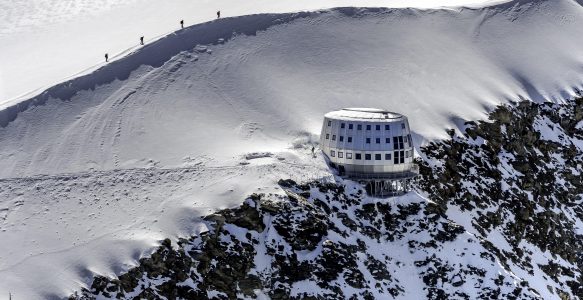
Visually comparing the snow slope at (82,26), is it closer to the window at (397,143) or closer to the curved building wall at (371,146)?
the curved building wall at (371,146)

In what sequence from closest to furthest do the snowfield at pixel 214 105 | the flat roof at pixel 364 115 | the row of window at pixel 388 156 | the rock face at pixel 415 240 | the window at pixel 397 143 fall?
the rock face at pixel 415 240 < the snowfield at pixel 214 105 < the row of window at pixel 388 156 < the window at pixel 397 143 < the flat roof at pixel 364 115

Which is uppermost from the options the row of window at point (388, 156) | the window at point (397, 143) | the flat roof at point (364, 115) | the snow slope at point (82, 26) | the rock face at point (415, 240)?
the snow slope at point (82, 26)

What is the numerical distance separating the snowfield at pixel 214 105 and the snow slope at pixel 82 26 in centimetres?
91

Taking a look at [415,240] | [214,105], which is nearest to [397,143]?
[415,240]

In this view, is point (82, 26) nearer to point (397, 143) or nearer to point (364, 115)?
point (364, 115)

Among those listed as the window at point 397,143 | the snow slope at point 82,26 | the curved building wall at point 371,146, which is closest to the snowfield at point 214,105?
the snow slope at point 82,26

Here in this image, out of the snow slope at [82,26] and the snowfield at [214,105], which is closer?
the snowfield at [214,105]

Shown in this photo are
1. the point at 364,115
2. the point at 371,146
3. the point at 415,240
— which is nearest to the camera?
the point at 415,240

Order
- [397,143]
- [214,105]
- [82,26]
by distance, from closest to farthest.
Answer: [397,143] < [214,105] < [82,26]

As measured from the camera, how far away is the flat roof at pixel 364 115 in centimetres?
10375

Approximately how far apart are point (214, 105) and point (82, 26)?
34.5m

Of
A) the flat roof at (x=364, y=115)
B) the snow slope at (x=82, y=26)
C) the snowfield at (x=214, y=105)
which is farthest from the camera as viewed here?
the snow slope at (x=82, y=26)

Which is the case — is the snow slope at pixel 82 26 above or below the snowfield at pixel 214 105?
above

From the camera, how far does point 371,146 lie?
336ft
